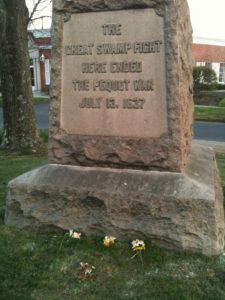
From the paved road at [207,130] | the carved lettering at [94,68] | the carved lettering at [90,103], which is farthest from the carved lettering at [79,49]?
the paved road at [207,130]

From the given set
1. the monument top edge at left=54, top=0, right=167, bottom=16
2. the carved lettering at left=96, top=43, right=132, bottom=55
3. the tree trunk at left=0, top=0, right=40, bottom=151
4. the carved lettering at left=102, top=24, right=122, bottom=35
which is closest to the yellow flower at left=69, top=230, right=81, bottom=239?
the carved lettering at left=96, top=43, right=132, bottom=55

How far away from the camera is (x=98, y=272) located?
146 inches

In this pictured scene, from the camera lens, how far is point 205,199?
382 cm

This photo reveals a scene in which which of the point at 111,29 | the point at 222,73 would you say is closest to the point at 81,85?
the point at 111,29

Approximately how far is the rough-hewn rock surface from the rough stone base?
100mm

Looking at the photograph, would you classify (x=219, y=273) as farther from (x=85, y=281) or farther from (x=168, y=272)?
(x=85, y=281)

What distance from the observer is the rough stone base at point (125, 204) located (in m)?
3.86

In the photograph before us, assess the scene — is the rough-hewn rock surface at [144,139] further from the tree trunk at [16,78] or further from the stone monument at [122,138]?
the tree trunk at [16,78]

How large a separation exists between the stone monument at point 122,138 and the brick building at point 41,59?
3307 centimetres

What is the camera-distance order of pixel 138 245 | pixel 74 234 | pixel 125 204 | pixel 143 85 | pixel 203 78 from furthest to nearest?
pixel 203 78 < pixel 143 85 < pixel 74 234 < pixel 125 204 < pixel 138 245

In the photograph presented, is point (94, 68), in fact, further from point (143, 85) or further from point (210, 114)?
point (210, 114)

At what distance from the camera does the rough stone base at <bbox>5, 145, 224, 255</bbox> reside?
386 centimetres

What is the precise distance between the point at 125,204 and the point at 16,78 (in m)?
5.99

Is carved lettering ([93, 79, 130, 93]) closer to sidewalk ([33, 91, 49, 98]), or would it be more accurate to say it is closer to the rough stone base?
the rough stone base
